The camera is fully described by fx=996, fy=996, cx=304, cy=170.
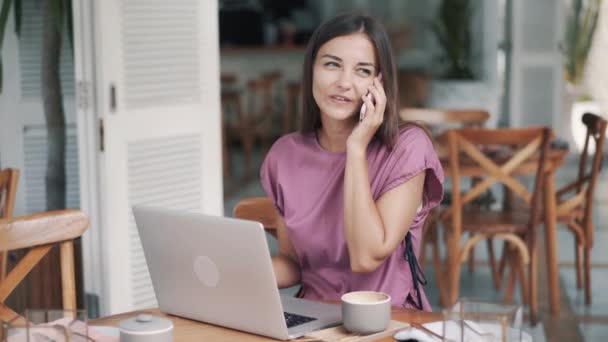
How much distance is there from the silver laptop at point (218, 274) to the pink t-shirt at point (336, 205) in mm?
280

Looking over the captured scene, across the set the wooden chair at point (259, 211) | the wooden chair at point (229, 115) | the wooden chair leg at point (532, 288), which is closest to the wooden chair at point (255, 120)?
the wooden chair at point (229, 115)

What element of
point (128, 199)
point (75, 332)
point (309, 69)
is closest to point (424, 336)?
point (75, 332)

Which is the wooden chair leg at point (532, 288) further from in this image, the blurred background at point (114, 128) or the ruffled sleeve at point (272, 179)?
the ruffled sleeve at point (272, 179)

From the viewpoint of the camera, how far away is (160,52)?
3.72 meters

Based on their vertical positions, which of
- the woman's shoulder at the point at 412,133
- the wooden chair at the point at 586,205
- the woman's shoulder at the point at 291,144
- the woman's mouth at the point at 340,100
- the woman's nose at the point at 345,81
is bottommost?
the wooden chair at the point at 586,205

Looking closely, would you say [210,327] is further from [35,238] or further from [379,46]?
[379,46]

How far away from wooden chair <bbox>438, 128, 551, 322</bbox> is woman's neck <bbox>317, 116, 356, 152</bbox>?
1.83 m

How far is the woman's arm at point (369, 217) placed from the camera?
6.50 feet

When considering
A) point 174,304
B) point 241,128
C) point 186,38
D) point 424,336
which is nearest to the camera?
point 424,336

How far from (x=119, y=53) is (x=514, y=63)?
5463 mm

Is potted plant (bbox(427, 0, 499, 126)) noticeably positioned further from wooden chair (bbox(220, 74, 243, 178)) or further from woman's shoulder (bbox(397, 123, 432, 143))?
woman's shoulder (bbox(397, 123, 432, 143))

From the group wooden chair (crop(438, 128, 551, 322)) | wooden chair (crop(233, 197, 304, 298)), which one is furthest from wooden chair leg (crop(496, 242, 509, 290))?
wooden chair (crop(233, 197, 304, 298))

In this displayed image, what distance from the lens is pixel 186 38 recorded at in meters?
3.82

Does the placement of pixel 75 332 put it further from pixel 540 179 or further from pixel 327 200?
pixel 540 179
